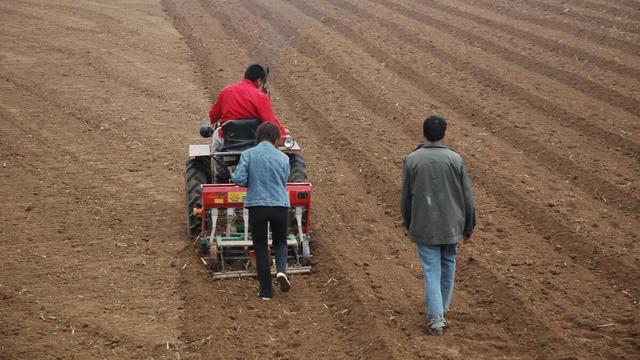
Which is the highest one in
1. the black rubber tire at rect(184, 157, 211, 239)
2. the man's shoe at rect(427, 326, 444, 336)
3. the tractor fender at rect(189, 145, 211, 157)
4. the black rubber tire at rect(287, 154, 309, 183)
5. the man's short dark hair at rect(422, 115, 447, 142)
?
the man's short dark hair at rect(422, 115, 447, 142)

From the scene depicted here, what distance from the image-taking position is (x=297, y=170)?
369 inches

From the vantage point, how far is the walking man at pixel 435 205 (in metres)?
7.13

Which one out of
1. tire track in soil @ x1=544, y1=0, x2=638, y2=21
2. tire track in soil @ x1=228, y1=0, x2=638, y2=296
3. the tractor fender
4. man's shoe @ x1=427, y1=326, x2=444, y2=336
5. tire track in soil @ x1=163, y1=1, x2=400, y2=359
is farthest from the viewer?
tire track in soil @ x1=544, y1=0, x2=638, y2=21

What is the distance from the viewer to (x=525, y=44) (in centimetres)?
1761

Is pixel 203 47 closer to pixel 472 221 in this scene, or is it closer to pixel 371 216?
pixel 371 216

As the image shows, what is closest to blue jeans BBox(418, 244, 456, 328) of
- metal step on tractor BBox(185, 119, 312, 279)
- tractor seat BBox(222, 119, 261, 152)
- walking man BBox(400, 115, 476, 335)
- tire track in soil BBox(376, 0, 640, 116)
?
walking man BBox(400, 115, 476, 335)

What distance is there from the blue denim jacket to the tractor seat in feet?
4.10

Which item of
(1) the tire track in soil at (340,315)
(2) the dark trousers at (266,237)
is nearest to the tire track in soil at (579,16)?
(1) the tire track in soil at (340,315)

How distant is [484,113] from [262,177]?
23.4 ft

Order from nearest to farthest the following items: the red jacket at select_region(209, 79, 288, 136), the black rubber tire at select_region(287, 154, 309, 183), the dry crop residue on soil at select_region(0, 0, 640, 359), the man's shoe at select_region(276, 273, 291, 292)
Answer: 1. the dry crop residue on soil at select_region(0, 0, 640, 359)
2. the man's shoe at select_region(276, 273, 291, 292)
3. the red jacket at select_region(209, 79, 288, 136)
4. the black rubber tire at select_region(287, 154, 309, 183)

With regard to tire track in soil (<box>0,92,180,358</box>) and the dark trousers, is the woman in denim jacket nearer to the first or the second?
the dark trousers

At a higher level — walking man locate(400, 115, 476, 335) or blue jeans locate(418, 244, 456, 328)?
walking man locate(400, 115, 476, 335)

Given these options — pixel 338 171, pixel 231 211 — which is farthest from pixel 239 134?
pixel 338 171

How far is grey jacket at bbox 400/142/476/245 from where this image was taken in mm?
7129
